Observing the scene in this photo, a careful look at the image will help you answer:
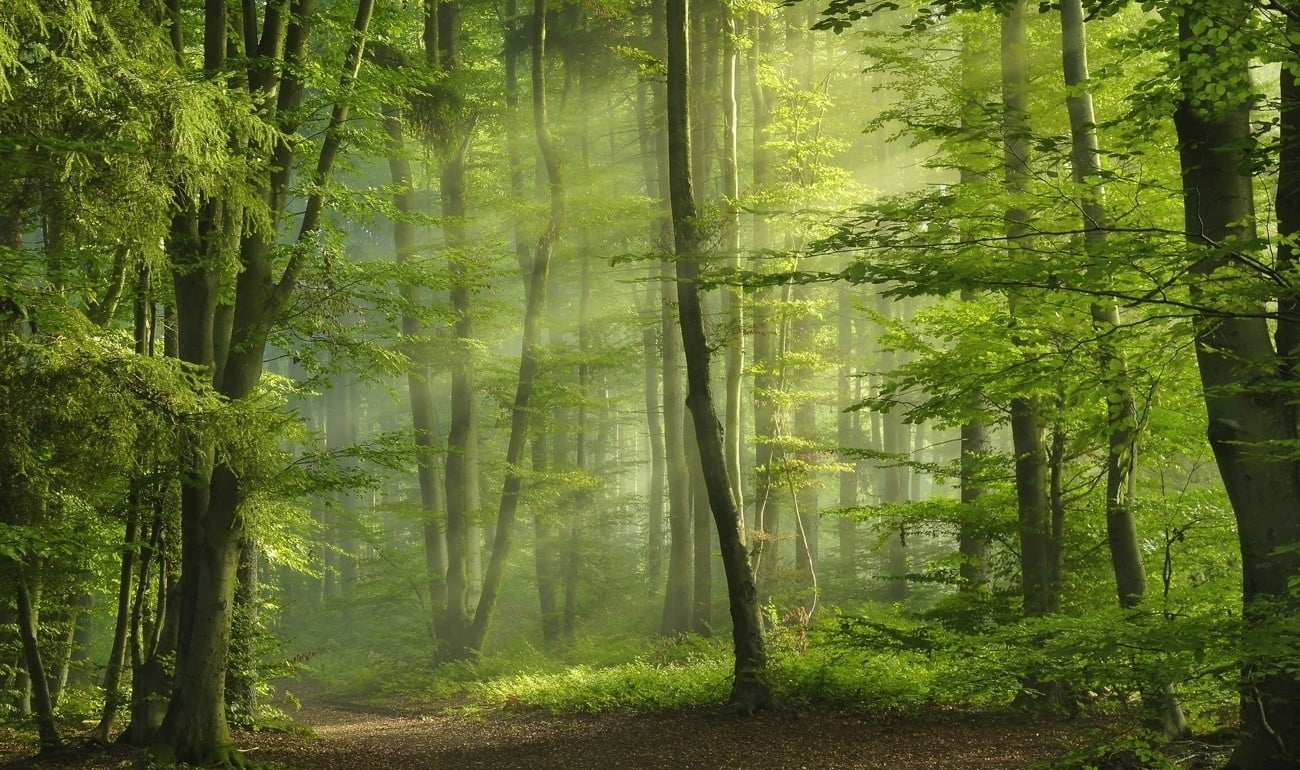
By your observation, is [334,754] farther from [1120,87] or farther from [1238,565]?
[1120,87]

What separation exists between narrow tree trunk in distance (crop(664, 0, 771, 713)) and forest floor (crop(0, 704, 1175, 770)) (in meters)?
0.53

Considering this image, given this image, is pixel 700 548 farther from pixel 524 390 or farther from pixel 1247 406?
pixel 1247 406

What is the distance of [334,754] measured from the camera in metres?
9.47

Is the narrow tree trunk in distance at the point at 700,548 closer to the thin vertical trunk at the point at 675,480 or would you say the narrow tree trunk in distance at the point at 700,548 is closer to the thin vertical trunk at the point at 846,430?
the thin vertical trunk at the point at 675,480

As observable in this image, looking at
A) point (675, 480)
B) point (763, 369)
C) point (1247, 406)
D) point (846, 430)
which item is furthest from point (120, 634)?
point (846, 430)

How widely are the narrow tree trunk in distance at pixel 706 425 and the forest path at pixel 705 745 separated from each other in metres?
0.53

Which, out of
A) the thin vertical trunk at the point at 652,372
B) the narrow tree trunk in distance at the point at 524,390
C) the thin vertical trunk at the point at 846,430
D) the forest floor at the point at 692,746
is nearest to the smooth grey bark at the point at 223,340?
the forest floor at the point at 692,746

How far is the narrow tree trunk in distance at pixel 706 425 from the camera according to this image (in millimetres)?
9867

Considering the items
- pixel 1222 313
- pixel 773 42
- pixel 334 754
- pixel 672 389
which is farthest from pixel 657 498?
pixel 1222 313

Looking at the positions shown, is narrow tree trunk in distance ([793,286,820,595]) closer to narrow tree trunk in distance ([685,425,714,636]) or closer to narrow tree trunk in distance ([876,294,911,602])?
narrow tree trunk in distance ([876,294,911,602])

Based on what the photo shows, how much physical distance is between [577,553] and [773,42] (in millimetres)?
11623

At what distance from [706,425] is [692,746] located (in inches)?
126

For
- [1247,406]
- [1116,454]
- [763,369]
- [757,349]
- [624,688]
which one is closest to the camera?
[1247,406]

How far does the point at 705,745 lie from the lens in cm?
873
